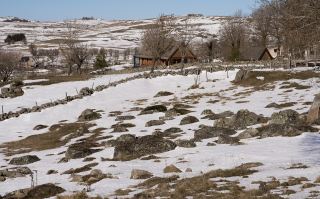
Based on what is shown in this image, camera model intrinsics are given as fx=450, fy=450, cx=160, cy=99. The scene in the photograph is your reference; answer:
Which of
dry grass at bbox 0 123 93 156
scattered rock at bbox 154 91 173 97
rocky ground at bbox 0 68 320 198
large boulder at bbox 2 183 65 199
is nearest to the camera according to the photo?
rocky ground at bbox 0 68 320 198

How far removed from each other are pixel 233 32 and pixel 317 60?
50416 mm

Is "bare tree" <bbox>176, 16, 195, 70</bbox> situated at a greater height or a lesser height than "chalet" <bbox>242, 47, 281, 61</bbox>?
greater

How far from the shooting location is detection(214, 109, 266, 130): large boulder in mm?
29917

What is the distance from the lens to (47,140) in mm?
38312

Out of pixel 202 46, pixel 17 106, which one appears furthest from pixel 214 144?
pixel 202 46

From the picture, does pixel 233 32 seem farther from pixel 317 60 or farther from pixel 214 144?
pixel 214 144

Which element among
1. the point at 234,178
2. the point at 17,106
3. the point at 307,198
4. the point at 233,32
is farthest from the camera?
the point at 233,32

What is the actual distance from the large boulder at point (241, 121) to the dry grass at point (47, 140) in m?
13.0

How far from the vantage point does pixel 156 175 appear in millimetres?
20141

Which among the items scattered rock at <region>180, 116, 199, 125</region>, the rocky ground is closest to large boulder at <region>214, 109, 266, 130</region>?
the rocky ground

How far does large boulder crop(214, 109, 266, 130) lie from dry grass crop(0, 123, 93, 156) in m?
13.0

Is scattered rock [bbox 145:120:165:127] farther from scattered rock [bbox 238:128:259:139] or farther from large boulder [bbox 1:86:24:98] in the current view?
large boulder [bbox 1:86:24:98]

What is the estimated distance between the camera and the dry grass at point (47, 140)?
1398 inches

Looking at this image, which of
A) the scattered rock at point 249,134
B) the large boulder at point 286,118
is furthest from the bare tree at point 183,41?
the scattered rock at point 249,134
